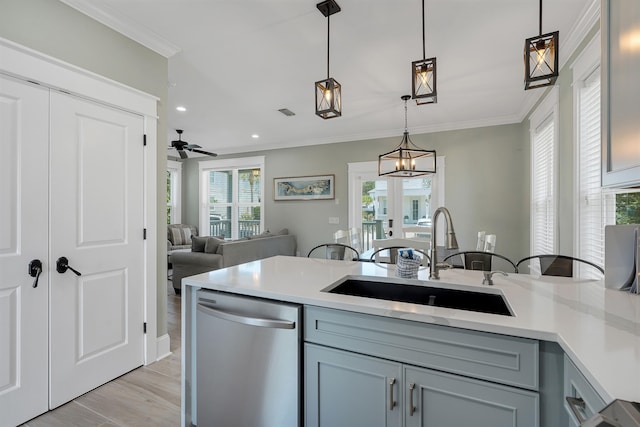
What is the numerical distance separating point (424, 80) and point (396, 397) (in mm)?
1636

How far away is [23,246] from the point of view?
1.80 m

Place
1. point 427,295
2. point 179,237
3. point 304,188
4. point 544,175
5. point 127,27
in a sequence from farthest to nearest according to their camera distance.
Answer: point 179,237 → point 304,188 → point 544,175 → point 127,27 → point 427,295

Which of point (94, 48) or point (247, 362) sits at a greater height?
point (94, 48)

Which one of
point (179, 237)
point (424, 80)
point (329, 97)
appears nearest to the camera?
point (424, 80)

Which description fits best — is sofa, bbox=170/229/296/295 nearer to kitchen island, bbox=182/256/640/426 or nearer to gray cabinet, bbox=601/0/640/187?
kitchen island, bbox=182/256/640/426

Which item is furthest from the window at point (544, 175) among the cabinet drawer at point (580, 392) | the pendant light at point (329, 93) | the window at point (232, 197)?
the window at point (232, 197)

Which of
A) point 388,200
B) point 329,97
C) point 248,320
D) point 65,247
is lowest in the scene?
point 248,320

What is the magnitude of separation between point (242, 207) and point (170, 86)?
396 cm

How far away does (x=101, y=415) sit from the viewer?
1.90 meters

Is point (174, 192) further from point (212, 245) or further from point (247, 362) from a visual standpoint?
point (247, 362)

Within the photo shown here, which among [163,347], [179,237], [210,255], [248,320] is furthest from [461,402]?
[179,237]

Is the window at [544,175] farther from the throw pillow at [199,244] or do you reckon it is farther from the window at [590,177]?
the throw pillow at [199,244]

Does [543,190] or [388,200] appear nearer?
[543,190]

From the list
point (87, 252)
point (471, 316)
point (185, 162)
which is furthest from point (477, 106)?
point (185, 162)
